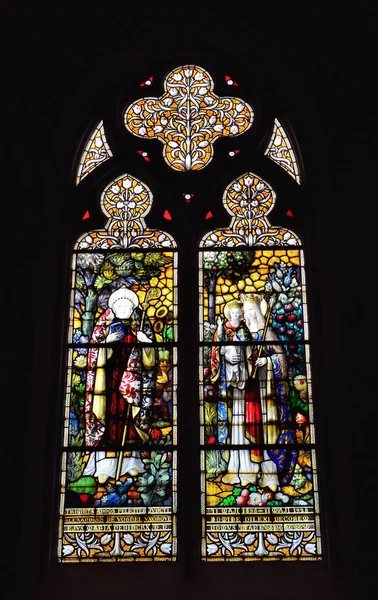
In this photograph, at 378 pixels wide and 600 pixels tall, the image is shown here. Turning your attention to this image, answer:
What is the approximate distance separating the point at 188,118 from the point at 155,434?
2.60 metres

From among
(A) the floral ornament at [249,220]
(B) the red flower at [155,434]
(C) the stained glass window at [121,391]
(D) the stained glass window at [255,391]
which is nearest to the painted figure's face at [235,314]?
(D) the stained glass window at [255,391]

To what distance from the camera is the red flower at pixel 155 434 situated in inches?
266

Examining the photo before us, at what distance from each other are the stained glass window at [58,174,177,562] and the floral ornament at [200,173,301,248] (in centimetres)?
42

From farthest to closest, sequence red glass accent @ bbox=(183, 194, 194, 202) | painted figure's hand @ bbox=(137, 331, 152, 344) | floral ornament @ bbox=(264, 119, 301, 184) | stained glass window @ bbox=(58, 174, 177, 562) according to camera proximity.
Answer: floral ornament @ bbox=(264, 119, 301, 184) < red glass accent @ bbox=(183, 194, 194, 202) < painted figure's hand @ bbox=(137, 331, 152, 344) < stained glass window @ bbox=(58, 174, 177, 562)

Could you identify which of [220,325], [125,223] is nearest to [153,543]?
[220,325]

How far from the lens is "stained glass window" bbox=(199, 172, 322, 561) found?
6480mm

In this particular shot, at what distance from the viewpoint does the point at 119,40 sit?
7.96m

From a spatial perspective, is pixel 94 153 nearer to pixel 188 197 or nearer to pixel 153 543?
pixel 188 197

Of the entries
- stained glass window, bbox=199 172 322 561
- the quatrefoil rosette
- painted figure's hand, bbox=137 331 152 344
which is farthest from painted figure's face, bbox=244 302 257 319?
the quatrefoil rosette

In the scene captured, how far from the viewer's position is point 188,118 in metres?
8.04

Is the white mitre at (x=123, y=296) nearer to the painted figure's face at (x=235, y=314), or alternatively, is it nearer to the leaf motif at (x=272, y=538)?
the painted figure's face at (x=235, y=314)

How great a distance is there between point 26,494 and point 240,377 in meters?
1.61

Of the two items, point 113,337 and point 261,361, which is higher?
point 113,337

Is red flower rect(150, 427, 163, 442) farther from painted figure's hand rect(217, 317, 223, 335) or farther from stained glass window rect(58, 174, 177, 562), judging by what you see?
painted figure's hand rect(217, 317, 223, 335)
